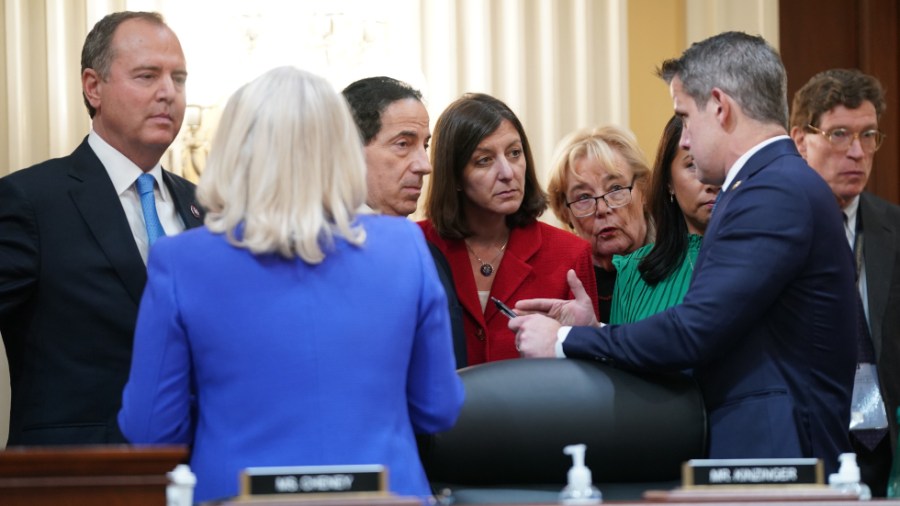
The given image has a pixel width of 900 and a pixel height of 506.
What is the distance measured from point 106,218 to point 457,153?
3.16 ft

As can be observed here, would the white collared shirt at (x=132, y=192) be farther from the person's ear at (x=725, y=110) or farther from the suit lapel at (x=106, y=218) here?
the person's ear at (x=725, y=110)

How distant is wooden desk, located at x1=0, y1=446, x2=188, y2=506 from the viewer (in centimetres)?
172

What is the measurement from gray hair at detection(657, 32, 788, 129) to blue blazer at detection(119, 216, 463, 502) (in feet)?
3.21

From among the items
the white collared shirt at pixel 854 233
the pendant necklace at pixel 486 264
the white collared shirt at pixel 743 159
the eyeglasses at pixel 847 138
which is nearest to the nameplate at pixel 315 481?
the white collared shirt at pixel 743 159

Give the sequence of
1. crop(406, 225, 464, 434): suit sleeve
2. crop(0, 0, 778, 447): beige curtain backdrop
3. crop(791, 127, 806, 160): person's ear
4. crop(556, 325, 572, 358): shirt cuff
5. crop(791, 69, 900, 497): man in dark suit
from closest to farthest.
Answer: crop(406, 225, 464, 434): suit sleeve
crop(556, 325, 572, 358): shirt cuff
crop(791, 69, 900, 497): man in dark suit
crop(791, 127, 806, 160): person's ear
crop(0, 0, 778, 447): beige curtain backdrop

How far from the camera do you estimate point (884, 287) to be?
3883 millimetres

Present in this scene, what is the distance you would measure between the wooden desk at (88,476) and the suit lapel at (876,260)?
2.60 m

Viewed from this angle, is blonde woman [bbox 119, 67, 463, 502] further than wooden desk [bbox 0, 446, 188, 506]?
Yes

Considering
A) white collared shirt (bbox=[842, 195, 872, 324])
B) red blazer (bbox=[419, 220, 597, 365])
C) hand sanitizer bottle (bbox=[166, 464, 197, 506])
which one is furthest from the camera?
white collared shirt (bbox=[842, 195, 872, 324])

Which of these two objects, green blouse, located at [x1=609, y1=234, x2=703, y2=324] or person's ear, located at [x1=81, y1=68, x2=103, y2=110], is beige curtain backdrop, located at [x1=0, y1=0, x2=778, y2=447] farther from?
green blouse, located at [x1=609, y1=234, x2=703, y2=324]

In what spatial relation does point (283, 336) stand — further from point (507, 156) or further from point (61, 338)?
point (507, 156)

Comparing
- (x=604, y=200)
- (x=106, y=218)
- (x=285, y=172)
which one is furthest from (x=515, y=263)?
(x=285, y=172)

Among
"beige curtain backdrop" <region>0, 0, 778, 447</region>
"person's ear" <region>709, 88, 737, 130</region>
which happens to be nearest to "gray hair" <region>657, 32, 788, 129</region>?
"person's ear" <region>709, 88, 737, 130</region>

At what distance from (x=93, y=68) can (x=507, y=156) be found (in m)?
1.09
